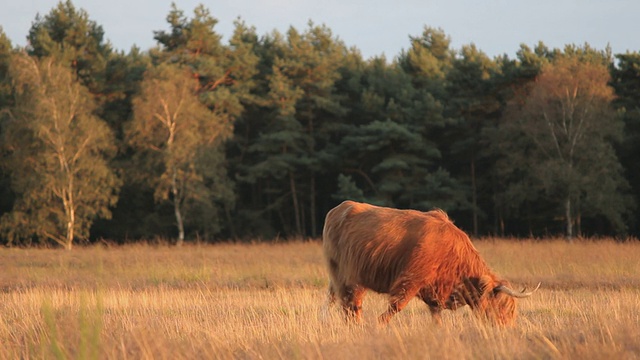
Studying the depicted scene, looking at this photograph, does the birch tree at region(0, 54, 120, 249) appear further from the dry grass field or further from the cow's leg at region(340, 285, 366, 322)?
the cow's leg at region(340, 285, 366, 322)

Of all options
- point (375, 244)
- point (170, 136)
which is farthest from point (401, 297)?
point (170, 136)

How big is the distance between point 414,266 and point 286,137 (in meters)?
38.0

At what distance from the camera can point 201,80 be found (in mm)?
48625

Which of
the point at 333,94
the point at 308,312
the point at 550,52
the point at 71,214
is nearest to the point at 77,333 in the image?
the point at 308,312

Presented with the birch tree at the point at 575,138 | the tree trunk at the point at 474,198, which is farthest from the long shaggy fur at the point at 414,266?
the tree trunk at the point at 474,198

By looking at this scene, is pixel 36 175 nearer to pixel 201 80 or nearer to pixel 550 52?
pixel 201 80

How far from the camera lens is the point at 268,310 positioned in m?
11.0

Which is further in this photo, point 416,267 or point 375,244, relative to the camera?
point 375,244

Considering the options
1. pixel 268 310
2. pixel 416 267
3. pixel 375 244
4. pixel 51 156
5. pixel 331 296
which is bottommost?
pixel 268 310

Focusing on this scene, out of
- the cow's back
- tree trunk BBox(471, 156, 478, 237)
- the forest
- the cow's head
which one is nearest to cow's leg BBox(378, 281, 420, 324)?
the cow's back

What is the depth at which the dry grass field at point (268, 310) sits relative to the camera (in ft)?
19.6

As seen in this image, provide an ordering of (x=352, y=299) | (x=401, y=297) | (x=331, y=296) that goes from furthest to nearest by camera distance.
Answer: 1. (x=331, y=296)
2. (x=352, y=299)
3. (x=401, y=297)

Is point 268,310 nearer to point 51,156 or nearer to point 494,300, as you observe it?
point 494,300

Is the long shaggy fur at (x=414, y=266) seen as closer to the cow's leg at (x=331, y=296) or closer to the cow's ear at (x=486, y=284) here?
the cow's ear at (x=486, y=284)
